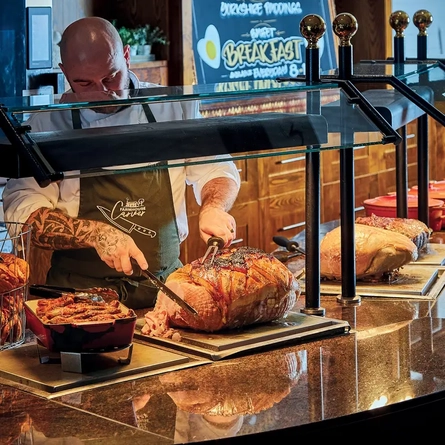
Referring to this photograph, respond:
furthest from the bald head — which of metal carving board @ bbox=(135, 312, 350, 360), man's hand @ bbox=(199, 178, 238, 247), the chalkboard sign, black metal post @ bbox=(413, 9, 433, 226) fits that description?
the chalkboard sign

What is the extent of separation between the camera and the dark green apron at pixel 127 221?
277cm

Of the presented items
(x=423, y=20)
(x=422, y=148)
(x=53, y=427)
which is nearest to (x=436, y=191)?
(x=422, y=148)

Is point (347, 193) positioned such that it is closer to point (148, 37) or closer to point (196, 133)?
point (196, 133)

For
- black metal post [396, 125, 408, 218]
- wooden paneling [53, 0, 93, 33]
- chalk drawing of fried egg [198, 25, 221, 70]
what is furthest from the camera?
chalk drawing of fried egg [198, 25, 221, 70]

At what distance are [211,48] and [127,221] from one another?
8.75 ft

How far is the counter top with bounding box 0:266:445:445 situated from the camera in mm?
1546

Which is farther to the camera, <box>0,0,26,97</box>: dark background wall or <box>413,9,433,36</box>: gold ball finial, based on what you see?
<box>0,0,26,97</box>: dark background wall

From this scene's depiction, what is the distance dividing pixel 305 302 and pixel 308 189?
27 cm

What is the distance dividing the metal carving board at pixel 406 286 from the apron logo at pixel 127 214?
581 mm

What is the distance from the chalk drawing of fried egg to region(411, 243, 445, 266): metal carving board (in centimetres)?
262

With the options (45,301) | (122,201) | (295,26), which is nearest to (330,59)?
(295,26)

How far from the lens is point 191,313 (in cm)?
197

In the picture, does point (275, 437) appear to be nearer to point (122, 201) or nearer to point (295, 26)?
point (122, 201)

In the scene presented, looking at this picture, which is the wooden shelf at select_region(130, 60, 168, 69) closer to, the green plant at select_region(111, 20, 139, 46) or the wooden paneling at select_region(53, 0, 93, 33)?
the green plant at select_region(111, 20, 139, 46)
